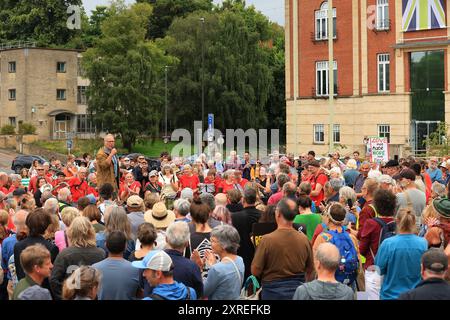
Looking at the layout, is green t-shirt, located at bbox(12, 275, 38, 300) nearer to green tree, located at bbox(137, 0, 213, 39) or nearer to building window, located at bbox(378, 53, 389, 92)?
building window, located at bbox(378, 53, 389, 92)

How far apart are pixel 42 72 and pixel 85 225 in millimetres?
69621

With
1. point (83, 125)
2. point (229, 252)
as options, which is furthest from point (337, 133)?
point (229, 252)

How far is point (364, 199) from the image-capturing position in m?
13.0

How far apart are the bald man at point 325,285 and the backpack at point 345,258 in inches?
70.1

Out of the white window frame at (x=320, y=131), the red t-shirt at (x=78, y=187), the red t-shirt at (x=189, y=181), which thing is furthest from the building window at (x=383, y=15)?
the red t-shirt at (x=78, y=187)

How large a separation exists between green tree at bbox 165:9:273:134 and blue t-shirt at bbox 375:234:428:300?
57.7m

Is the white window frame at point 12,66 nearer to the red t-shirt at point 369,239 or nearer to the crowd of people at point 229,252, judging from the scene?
the crowd of people at point 229,252

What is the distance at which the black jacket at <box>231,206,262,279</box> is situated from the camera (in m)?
10.4

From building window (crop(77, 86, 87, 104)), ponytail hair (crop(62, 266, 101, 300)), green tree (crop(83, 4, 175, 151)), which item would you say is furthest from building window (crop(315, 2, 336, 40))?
ponytail hair (crop(62, 266, 101, 300))

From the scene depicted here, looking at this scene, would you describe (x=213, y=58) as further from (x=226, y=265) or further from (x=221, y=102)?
(x=226, y=265)

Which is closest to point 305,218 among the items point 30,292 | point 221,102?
point 30,292

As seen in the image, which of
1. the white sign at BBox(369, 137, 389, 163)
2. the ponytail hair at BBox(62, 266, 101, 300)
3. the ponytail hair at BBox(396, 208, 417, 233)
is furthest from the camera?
the white sign at BBox(369, 137, 389, 163)

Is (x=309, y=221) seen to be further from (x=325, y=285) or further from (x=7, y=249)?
(x=7, y=249)

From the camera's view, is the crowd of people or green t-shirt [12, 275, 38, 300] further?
green t-shirt [12, 275, 38, 300]
